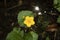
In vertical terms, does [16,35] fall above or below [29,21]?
below

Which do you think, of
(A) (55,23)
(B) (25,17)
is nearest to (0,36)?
(B) (25,17)

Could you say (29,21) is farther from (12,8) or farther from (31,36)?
(12,8)

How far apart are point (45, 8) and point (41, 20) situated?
0.75 feet

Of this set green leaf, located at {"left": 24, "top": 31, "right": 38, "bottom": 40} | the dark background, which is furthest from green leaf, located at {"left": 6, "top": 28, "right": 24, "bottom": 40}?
the dark background

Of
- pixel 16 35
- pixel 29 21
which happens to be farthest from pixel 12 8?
pixel 16 35

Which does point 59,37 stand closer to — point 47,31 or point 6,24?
point 47,31

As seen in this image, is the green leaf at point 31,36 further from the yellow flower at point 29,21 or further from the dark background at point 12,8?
the dark background at point 12,8

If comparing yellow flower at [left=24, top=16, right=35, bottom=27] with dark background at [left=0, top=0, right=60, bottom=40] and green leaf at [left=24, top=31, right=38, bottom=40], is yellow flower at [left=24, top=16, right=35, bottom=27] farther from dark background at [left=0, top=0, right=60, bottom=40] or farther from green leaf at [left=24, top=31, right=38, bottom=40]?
dark background at [left=0, top=0, right=60, bottom=40]

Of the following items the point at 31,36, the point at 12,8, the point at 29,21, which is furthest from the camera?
the point at 12,8

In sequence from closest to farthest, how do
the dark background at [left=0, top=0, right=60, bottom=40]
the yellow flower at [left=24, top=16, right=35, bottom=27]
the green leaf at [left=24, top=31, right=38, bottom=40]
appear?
the green leaf at [left=24, top=31, right=38, bottom=40] < the yellow flower at [left=24, top=16, right=35, bottom=27] < the dark background at [left=0, top=0, right=60, bottom=40]

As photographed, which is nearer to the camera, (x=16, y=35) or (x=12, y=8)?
(x=16, y=35)

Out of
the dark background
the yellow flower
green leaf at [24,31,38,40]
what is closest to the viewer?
green leaf at [24,31,38,40]

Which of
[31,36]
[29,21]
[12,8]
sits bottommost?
[31,36]

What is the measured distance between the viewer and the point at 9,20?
2430 mm
